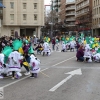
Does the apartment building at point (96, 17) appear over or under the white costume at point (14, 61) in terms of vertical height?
over

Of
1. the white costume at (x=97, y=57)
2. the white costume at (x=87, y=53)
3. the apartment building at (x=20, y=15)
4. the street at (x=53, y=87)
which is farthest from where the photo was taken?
the apartment building at (x=20, y=15)

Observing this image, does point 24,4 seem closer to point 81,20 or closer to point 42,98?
point 81,20

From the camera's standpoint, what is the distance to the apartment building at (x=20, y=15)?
60.4 meters

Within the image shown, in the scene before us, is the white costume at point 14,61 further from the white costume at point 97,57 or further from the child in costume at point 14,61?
the white costume at point 97,57

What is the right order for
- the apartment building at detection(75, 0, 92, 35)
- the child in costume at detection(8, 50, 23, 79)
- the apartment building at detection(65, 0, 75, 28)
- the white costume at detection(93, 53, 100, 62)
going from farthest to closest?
the apartment building at detection(65, 0, 75, 28), the apartment building at detection(75, 0, 92, 35), the white costume at detection(93, 53, 100, 62), the child in costume at detection(8, 50, 23, 79)

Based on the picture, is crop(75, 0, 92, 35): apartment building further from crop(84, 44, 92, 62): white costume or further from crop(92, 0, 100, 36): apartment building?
crop(84, 44, 92, 62): white costume

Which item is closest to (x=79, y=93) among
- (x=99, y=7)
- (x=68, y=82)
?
(x=68, y=82)

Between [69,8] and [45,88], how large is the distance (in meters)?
121

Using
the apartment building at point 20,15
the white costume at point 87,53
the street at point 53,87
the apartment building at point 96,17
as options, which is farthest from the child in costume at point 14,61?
the apartment building at point 96,17

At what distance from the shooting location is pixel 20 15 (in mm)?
61031

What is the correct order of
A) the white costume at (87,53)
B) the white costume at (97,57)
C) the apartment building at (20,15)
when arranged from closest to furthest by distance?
the white costume at (97,57), the white costume at (87,53), the apartment building at (20,15)

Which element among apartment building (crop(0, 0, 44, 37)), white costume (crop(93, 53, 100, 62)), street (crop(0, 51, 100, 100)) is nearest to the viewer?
street (crop(0, 51, 100, 100))

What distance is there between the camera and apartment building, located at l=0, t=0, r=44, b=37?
6037 cm

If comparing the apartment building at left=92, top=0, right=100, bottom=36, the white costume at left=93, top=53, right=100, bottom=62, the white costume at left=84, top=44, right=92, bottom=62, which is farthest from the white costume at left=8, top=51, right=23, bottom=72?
the apartment building at left=92, top=0, right=100, bottom=36
